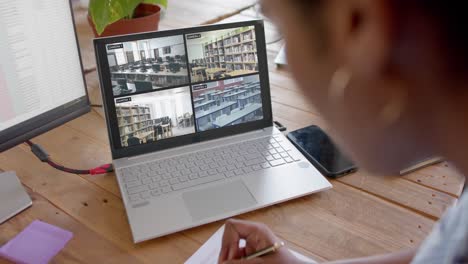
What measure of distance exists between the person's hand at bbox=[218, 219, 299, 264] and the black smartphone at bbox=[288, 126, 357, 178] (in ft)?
0.74

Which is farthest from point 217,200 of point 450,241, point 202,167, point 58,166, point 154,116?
point 450,241

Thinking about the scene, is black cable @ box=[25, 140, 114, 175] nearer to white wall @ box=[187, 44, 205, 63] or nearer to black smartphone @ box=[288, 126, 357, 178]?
white wall @ box=[187, 44, 205, 63]

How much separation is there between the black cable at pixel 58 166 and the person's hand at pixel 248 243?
0.31 m

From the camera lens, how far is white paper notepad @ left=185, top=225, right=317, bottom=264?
2.37ft

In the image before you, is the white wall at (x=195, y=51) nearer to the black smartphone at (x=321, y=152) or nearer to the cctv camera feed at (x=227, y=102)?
the cctv camera feed at (x=227, y=102)

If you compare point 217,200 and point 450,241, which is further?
point 217,200

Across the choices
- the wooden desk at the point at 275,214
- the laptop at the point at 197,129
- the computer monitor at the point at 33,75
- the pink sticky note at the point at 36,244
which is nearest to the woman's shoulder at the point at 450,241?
the wooden desk at the point at 275,214

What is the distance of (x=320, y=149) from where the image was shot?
3.16ft

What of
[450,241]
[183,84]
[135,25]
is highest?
[135,25]

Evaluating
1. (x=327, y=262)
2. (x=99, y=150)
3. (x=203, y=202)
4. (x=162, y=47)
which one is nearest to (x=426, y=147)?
(x=327, y=262)

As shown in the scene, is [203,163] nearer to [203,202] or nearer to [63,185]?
[203,202]

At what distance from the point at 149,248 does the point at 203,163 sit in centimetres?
21

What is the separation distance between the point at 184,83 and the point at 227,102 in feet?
0.31

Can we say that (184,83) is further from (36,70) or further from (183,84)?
(36,70)
